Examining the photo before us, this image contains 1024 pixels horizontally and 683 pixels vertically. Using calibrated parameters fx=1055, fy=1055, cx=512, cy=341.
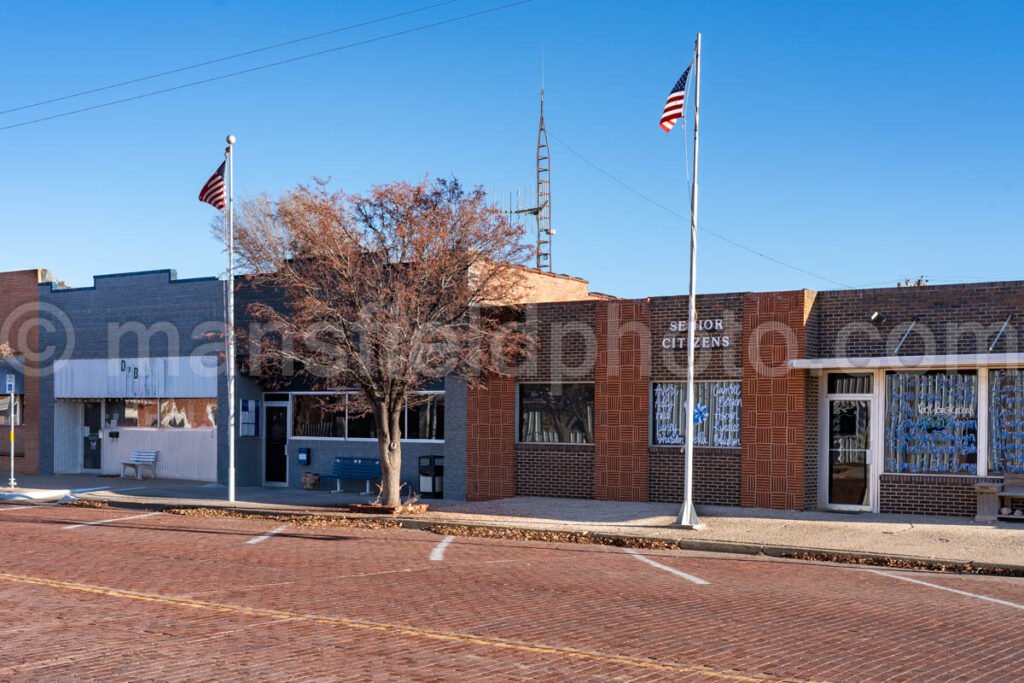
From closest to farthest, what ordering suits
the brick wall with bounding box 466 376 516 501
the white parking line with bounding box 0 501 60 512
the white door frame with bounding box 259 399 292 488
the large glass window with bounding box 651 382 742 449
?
the large glass window with bounding box 651 382 742 449 → the white parking line with bounding box 0 501 60 512 → the brick wall with bounding box 466 376 516 501 → the white door frame with bounding box 259 399 292 488

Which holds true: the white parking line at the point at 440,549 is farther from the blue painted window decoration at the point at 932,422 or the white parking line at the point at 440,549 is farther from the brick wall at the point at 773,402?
the blue painted window decoration at the point at 932,422

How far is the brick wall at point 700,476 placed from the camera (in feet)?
63.6

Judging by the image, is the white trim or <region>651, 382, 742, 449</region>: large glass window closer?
the white trim

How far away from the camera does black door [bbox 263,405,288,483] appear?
25.5 metres

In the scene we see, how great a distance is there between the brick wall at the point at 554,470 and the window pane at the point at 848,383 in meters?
4.77

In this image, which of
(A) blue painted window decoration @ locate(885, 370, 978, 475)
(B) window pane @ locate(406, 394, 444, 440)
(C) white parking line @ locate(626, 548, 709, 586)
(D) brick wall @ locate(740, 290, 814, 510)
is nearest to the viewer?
(C) white parking line @ locate(626, 548, 709, 586)

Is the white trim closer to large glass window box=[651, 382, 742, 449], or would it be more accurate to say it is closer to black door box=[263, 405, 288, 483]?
large glass window box=[651, 382, 742, 449]

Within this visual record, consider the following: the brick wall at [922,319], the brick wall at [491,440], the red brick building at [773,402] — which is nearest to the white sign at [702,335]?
the red brick building at [773,402]

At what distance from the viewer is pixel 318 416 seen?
24.8m

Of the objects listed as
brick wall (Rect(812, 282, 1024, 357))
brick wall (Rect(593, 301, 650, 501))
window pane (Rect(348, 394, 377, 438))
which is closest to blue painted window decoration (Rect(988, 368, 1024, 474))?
brick wall (Rect(812, 282, 1024, 357))

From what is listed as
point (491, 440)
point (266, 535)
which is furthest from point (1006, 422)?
point (266, 535)

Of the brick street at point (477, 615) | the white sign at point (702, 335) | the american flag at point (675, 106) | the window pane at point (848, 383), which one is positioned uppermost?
the american flag at point (675, 106)

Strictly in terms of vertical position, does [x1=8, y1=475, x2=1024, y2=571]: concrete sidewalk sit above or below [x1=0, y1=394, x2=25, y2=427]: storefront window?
below

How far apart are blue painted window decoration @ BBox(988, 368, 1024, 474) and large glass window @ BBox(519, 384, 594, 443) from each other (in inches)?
285
